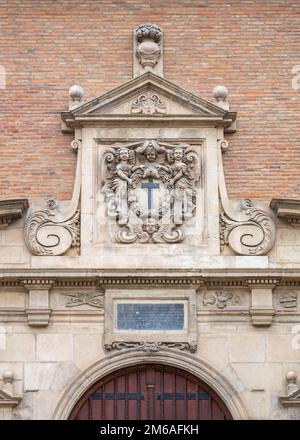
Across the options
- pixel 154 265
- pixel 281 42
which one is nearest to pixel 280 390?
pixel 154 265

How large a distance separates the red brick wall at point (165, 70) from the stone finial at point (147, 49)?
138 mm

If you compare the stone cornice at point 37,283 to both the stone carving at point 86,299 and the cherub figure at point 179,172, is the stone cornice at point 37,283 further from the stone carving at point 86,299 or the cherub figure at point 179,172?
the cherub figure at point 179,172

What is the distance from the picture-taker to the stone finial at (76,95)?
20.5 metres

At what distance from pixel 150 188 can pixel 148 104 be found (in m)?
1.21

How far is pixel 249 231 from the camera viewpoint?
65.6 feet

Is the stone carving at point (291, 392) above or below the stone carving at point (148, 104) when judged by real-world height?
below

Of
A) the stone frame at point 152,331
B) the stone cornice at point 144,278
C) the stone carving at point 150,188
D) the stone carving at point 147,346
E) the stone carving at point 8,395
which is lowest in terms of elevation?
the stone carving at point 8,395

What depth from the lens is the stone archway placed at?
1930cm

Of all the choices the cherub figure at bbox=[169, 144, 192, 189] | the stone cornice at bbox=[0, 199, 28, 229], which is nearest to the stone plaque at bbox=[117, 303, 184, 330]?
the cherub figure at bbox=[169, 144, 192, 189]

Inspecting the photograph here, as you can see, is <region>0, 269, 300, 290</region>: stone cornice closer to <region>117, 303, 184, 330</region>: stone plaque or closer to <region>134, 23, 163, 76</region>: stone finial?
<region>117, 303, 184, 330</region>: stone plaque

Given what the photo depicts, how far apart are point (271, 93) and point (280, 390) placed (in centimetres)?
428

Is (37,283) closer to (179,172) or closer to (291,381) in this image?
(179,172)

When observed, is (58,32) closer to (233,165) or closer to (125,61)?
(125,61)

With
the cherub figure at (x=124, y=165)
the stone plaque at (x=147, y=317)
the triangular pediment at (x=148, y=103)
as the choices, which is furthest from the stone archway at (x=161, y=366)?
the triangular pediment at (x=148, y=103)
